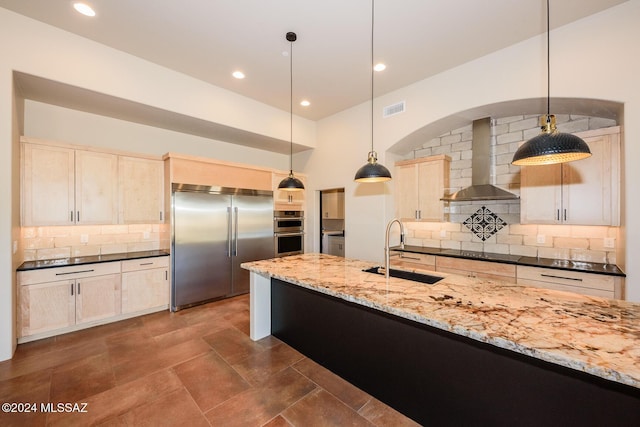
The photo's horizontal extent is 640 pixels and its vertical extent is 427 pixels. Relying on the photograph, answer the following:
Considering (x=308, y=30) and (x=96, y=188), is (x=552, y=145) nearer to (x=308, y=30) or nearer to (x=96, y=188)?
(x=308, y=30)

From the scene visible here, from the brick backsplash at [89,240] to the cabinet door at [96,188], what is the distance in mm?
390

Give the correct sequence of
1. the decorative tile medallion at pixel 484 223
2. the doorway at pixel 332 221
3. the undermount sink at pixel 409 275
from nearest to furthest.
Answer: the undermount sink at pixel 409 275 < the decorative tile medallion at pixel 484 223 < the doorway at pixel 332 221

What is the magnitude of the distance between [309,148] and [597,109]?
440cm

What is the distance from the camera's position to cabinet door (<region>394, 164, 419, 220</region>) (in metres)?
4.48

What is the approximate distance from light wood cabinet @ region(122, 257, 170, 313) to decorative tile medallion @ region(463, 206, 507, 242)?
4880mm

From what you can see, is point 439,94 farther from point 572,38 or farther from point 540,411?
point 540,411

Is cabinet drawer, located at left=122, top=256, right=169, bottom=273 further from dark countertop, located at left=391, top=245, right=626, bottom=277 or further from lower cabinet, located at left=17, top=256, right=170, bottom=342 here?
dark countertop, located at left=391, top=245, right=626, bottom=277

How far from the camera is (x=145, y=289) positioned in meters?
3.81

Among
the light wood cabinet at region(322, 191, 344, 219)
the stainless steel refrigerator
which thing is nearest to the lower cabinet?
the stainless steel refrigerator

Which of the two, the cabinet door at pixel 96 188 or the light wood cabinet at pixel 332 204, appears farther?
the light wood cabinet at pixel 332 204

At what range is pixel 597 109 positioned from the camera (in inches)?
118

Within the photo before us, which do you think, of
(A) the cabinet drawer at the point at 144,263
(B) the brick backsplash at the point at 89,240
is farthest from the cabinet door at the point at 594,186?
(B) the brick backsplash at the point at 89,240

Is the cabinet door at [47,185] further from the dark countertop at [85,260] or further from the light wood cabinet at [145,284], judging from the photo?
the light wood cabinet at [145,284]

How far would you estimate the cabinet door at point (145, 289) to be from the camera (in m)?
3.65
